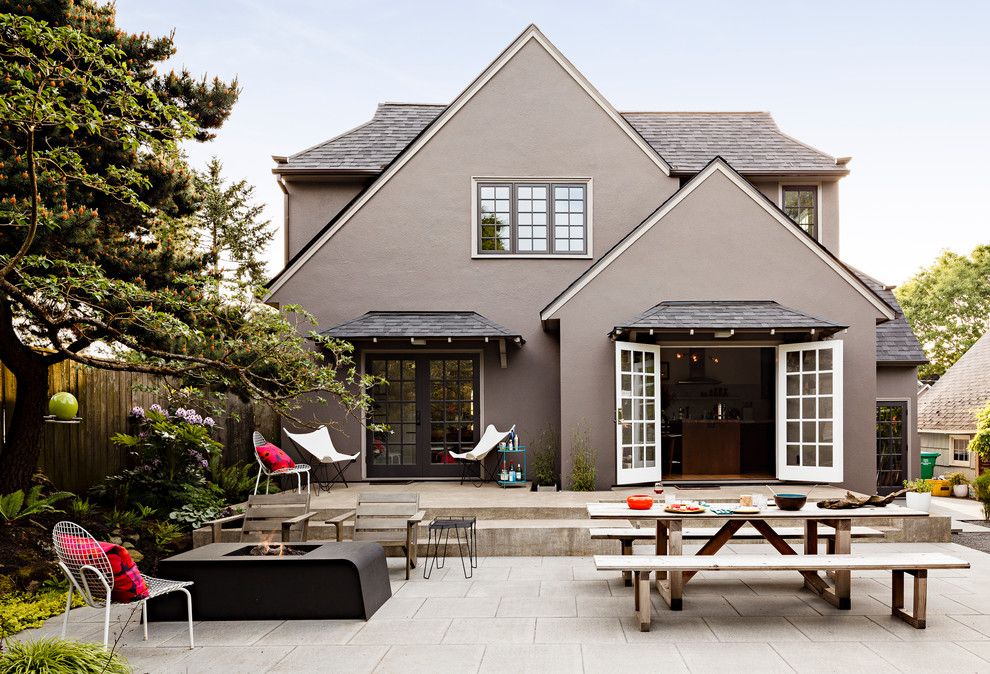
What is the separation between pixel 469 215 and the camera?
1246 centimetres

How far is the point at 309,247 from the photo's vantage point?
12.2 meters

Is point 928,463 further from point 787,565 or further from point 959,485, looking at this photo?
point 787,565

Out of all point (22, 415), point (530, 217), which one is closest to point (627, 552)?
point (22, 415)

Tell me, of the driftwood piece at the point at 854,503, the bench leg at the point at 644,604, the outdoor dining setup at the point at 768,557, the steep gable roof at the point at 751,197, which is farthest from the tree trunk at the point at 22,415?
the driftwood piece at the point at 854,503

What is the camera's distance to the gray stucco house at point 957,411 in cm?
1789

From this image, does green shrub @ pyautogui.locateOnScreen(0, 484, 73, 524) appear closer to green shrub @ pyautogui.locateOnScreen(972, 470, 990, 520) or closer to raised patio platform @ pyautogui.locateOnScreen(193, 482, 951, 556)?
raised patio platform @ pyautogui.locateOnScreen(193, 482, 951, 556)

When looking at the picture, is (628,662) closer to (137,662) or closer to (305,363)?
(137,662)

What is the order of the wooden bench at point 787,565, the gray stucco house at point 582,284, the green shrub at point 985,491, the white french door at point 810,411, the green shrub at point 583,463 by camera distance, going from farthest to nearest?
the green shrub at point 985,491 → the gray stucco house at point 582,284 → the green shrub at point 583,463 → the white french door at point 810,411 → the wooden bench at point 787,565

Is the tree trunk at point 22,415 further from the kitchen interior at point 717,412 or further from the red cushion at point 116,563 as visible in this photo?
the kitchen interior at point 717,412

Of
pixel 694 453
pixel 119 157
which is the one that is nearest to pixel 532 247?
pixel 694 453

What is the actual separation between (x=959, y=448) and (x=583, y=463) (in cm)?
1294

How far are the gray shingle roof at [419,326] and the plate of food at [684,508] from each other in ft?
18.4

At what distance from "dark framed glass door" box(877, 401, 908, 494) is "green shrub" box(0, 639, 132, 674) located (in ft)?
43.2

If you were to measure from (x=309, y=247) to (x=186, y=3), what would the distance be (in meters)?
4.34
